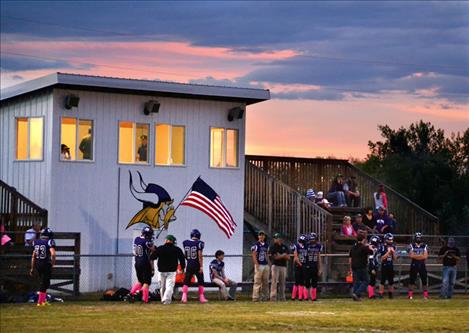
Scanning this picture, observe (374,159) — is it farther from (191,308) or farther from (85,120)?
(191,308)

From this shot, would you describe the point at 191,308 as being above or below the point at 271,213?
below

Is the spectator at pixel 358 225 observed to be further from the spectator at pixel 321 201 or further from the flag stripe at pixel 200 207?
the flag stripe at pixel 200 207

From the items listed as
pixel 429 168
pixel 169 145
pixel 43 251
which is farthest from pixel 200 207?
pixel 429 168

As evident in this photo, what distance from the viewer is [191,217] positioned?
35969 millimetres

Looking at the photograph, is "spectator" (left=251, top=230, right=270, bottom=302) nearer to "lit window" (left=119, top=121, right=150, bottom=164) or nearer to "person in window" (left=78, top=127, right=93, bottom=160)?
"lit window" (left=119, top=121, right=150, bottom=164)

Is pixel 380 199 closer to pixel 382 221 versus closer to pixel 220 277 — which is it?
pixel 382 221

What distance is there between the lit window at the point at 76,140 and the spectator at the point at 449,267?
10.8m

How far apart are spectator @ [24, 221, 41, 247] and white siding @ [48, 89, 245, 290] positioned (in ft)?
5.47

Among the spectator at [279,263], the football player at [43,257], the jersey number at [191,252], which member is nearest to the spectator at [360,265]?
the spectator at [279,263]

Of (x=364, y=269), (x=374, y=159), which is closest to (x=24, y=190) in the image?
(x=364, y=269)

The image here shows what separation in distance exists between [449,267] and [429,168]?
80.1 ft

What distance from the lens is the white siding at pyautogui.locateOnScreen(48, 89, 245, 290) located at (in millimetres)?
33625

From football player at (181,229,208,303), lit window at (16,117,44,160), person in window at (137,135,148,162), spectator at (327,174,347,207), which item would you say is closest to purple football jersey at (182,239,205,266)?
football player at (181,229,208,303)

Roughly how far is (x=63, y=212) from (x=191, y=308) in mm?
8240
